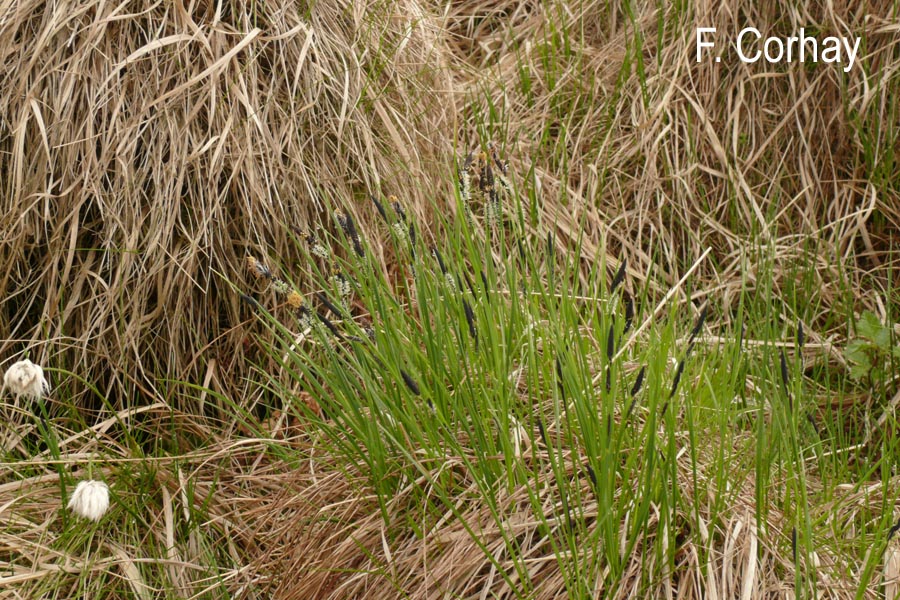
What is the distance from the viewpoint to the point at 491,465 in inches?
72.9

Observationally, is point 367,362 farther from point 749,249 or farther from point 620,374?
point 749,249

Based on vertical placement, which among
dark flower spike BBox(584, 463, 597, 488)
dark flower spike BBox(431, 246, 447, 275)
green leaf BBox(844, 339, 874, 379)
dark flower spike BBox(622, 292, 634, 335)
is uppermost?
dark flower spike BBox(431, 246, 447, 275)

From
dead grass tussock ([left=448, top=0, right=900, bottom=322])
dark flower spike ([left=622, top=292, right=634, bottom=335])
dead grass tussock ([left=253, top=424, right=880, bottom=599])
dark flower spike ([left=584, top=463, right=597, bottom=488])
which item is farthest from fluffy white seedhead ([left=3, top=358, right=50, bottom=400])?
dead grass tussock ([left=448, top=0, right=900, bottom=322])

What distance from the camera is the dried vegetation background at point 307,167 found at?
245cm

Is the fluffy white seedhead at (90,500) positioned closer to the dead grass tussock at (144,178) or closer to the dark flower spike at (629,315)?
the dead grass tussock at (144,178)

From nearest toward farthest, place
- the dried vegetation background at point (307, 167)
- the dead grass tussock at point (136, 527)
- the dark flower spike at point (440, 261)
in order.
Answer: the dark flower spike at point (440, 261), the dead grass tussock at point (136, 527), the dried vegetation background at point (307, 167)

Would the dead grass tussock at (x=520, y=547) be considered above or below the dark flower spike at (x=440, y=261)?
below

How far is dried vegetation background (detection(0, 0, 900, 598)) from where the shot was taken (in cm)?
245

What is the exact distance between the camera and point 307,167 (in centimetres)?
263

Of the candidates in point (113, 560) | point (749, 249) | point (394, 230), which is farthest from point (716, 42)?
point (113, 560)

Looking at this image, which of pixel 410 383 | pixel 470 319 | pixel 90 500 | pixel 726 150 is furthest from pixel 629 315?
pixel 726 150

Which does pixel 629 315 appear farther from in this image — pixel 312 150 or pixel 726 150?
pixel 726 150

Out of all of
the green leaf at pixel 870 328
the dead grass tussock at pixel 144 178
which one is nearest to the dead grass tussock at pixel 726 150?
the green leaf at pixel 870 328

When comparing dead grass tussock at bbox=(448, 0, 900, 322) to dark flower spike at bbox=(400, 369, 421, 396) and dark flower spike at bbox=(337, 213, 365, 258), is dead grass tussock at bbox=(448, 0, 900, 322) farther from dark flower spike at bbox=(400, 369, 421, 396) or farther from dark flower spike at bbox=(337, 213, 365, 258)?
dark flower spike at bbox=(400, 369, 421, 396)
